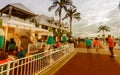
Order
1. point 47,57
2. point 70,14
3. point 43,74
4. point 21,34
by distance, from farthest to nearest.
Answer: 1. point 70,14
2. point 21,34
3. point 47,57
4. point 43,74

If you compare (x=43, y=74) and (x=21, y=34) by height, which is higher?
(x=21, y=34)

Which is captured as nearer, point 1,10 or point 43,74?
point 43,74

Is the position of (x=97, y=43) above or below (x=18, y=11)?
below

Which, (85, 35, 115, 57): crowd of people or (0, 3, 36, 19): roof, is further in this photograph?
(0, 3, 36, 19): roof

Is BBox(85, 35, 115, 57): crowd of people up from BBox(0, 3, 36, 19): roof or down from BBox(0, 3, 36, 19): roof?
down

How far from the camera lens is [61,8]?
114ft

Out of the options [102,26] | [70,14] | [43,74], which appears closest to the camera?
[43,74]

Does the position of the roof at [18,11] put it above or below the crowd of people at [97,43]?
above

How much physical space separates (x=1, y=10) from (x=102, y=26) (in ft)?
260

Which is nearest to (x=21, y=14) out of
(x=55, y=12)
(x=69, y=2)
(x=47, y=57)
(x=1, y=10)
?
(x=1, y=10)

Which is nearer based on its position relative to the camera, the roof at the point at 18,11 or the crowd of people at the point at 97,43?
the crowd of people at the point at 97,43

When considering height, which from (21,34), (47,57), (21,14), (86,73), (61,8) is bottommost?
(86,73)

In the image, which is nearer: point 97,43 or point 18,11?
point 97,43

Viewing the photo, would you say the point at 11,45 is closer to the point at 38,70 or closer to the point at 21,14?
the point at 38,70
